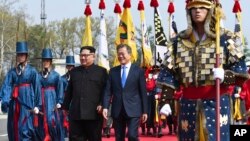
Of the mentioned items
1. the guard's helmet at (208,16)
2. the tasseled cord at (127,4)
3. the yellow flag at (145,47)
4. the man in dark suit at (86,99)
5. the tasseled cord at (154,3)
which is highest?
the tasseled cord at (154,3)

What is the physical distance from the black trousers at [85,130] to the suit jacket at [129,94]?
29 centimetres

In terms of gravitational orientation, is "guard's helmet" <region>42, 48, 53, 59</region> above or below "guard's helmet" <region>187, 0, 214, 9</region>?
below

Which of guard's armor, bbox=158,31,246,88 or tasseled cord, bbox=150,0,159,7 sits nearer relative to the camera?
guard's armor, bbox=158,31,246,88

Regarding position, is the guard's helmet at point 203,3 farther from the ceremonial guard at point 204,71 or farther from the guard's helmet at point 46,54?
the guard's helmet at point 46,54

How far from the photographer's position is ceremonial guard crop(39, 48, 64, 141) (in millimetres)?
11680

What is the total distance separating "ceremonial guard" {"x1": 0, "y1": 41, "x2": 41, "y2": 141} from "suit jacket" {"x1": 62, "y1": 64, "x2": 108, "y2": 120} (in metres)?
1.64

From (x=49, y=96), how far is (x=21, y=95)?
140 centimetres

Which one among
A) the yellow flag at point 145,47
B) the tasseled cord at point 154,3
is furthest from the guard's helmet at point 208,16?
the tasseled cord at point 154,3

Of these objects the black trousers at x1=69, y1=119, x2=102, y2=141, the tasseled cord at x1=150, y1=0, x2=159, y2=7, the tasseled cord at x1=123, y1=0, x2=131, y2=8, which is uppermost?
the tasseled cord at x1=150, y1=0, x2=159, y2=7

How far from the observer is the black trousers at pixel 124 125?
28.5 ft

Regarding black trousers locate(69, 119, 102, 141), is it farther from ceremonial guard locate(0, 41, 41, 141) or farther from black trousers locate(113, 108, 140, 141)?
ceremonial guard locate(0, 41, 41, 141)

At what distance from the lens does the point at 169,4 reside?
57.7 feet

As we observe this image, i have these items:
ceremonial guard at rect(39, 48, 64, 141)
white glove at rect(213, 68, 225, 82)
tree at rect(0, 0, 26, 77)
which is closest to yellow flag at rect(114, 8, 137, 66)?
ceremonial guard at rect(39, 48, 64, 141)

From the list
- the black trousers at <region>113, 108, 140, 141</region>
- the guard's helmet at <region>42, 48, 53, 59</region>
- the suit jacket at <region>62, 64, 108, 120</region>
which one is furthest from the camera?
the guard's helmet at <region>42, 48, 53, 59</region>
